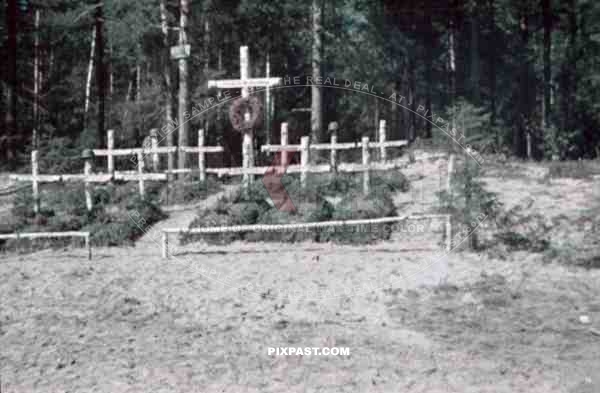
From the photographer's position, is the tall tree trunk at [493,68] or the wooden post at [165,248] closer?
the wooden post at [165,248]

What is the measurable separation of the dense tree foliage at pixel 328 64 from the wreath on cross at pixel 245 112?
24.8ft

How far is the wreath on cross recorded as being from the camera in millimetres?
13484

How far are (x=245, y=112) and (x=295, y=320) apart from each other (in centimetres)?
719

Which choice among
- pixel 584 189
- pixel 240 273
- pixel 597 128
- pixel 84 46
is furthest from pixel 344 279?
pixel 84 46

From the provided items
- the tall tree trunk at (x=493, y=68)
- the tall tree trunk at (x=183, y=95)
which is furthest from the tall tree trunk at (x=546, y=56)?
the tall tree trunk at (x=183, y=95)

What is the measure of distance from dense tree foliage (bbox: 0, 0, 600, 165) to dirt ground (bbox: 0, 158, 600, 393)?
39.6 ft

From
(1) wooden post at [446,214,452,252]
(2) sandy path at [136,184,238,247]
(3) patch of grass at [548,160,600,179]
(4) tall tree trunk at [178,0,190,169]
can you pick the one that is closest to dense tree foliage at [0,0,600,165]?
(4) tall tree trunk at [178,0,190,169]

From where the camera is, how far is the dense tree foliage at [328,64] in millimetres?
25450

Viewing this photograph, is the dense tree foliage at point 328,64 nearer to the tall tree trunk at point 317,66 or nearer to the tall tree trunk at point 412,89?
the tall tree trunk at point 412,89

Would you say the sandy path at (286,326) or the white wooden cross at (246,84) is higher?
the white wooden cross at (246,84)

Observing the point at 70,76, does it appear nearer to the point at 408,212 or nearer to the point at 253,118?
the point at 253,118

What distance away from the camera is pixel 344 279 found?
29.6 ft

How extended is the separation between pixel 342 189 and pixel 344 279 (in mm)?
6689

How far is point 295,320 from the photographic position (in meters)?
7.34
